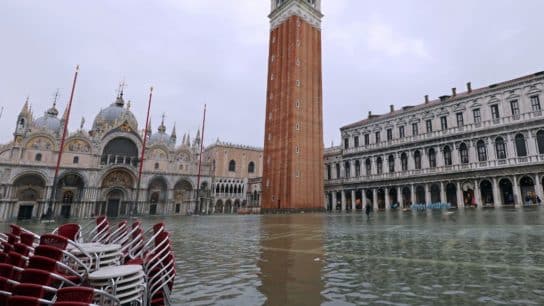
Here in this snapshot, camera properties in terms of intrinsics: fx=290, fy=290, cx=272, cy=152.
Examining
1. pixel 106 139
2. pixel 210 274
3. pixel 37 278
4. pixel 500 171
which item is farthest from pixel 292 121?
pixel 37 278

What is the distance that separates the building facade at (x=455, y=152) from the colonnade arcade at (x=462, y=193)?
0.27 ft

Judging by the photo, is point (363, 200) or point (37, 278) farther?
point (363, 200)

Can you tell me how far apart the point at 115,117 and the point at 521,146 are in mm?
55987

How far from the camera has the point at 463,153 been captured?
112 feet

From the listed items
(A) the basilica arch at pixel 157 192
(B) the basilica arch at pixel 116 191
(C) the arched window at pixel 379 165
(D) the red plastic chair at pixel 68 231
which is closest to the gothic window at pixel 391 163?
(C) the arched window at pixel 379 165

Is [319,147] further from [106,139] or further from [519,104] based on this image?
[106,139]

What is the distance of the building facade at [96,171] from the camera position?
119ft

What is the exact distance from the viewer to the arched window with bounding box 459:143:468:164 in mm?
33909

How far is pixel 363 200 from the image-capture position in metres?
43.0

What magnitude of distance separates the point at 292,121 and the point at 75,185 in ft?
103

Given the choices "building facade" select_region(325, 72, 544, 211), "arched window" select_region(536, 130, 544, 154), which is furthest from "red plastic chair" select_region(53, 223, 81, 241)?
"arched window" select_region(536, 130, 544, 154)

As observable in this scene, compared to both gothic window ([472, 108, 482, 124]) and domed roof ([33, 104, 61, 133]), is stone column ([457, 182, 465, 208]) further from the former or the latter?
domed roof ([33, 104, 61, 133])

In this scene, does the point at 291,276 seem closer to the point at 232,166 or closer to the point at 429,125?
the point at 429,125

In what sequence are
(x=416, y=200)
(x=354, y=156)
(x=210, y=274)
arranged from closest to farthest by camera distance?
(x=210, y=274), (x=416, y=200), (x=354, y=156)
